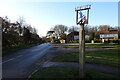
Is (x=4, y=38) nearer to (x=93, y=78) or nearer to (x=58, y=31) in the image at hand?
(x=93, y=78)

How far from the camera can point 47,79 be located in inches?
237

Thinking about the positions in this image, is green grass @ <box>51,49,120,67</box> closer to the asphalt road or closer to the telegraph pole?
the asphalt road

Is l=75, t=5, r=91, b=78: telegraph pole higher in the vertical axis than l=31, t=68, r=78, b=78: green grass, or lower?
higher

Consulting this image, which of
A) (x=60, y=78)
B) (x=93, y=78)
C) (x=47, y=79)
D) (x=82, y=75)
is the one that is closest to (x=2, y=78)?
(x=47, y=79)

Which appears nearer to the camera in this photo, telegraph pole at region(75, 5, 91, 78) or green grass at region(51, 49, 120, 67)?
telegraph pole at region(75, 5, 91, 78)

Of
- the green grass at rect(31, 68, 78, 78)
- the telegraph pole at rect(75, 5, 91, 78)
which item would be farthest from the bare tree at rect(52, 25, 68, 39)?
the telegraph pole at rect(75, 5, 91, 78)

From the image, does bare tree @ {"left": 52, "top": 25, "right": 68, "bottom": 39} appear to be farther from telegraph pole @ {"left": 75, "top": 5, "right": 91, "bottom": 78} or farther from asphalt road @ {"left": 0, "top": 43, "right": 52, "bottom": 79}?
telegraph pole @ {"left": 75, "top": 5, "right": 91, "bottom": 78}

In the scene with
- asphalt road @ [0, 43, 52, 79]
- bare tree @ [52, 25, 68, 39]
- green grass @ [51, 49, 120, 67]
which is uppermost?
bare tree @ [52, 25, 68, 39]

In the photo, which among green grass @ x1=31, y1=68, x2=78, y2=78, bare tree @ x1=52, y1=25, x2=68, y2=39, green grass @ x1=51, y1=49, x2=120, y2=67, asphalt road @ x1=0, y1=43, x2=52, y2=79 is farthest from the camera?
bare tree @ x1=52, y1=25, x2=68, y2=39

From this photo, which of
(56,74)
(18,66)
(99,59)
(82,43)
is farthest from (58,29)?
(82,43)

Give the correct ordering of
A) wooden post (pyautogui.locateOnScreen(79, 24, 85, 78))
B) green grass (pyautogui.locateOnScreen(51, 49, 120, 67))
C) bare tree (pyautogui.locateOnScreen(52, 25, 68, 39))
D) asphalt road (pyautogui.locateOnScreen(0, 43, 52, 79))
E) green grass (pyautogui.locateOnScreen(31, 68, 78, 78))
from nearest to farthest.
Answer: wooden post (pyautogui.locateOnScreen(79, 24, 85, 78)) < green grass (pyautogui.locateOnScreen(31, 68, 78, 78)) < asphalt road (pyautogui.locateOnScreen(0, 43, 52, 79)) < green grass (pyautogui.locateOnScreen(51, 49, 120, 67)) < bare tree (pyautogui.locateOnScreen(52, 25, 68, 39))

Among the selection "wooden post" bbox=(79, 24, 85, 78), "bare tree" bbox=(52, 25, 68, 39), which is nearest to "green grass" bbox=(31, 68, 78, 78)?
"wooden post" bbox=(79, 24, 85, 78)

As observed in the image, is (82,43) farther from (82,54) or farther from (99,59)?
(99,59)

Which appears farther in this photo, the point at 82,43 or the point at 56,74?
the point at 56,74
